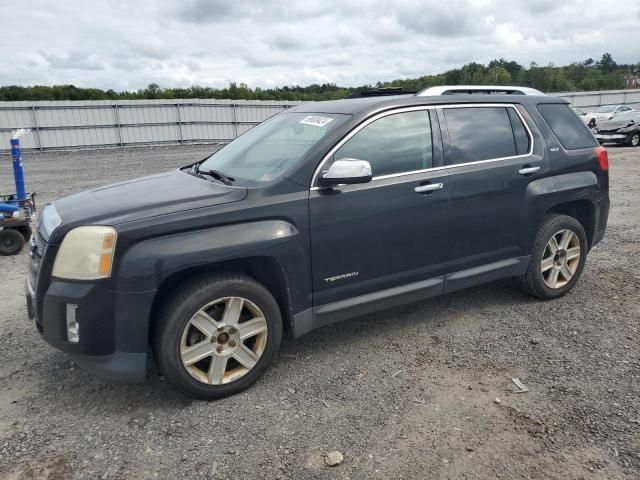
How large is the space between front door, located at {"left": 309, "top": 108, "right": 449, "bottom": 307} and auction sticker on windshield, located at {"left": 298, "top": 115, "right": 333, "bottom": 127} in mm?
290

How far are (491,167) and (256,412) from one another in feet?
8.66

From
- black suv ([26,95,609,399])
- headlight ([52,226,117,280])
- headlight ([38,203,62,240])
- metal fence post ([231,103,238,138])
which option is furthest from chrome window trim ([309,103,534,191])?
metal fence post ([231,103,238,138])

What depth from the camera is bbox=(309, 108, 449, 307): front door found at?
11.3 ft

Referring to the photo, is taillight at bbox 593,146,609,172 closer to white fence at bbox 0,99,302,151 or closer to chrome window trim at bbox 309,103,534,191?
chrome window trim at bbox 309,103,534,191

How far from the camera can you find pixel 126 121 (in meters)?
22.2

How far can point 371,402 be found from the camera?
316 centimetres

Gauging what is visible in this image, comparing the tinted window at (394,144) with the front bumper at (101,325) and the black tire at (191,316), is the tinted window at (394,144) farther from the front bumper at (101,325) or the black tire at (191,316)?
the front bumper at (101,325)

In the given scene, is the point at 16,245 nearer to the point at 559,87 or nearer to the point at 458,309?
the point at 458,309

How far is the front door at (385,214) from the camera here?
3.44 m

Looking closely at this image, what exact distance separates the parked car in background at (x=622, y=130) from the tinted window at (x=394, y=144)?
19.0 metres

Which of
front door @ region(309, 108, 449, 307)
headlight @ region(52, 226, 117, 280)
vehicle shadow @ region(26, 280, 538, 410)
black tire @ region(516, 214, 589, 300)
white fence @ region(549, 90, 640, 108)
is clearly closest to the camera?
Answer: headlight @ region(52, 226, 117, 280)

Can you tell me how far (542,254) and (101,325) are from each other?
3637mm

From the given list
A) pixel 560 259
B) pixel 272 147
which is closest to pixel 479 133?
pixel 560 259

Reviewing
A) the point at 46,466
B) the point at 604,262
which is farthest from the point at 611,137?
the point at 46,466
